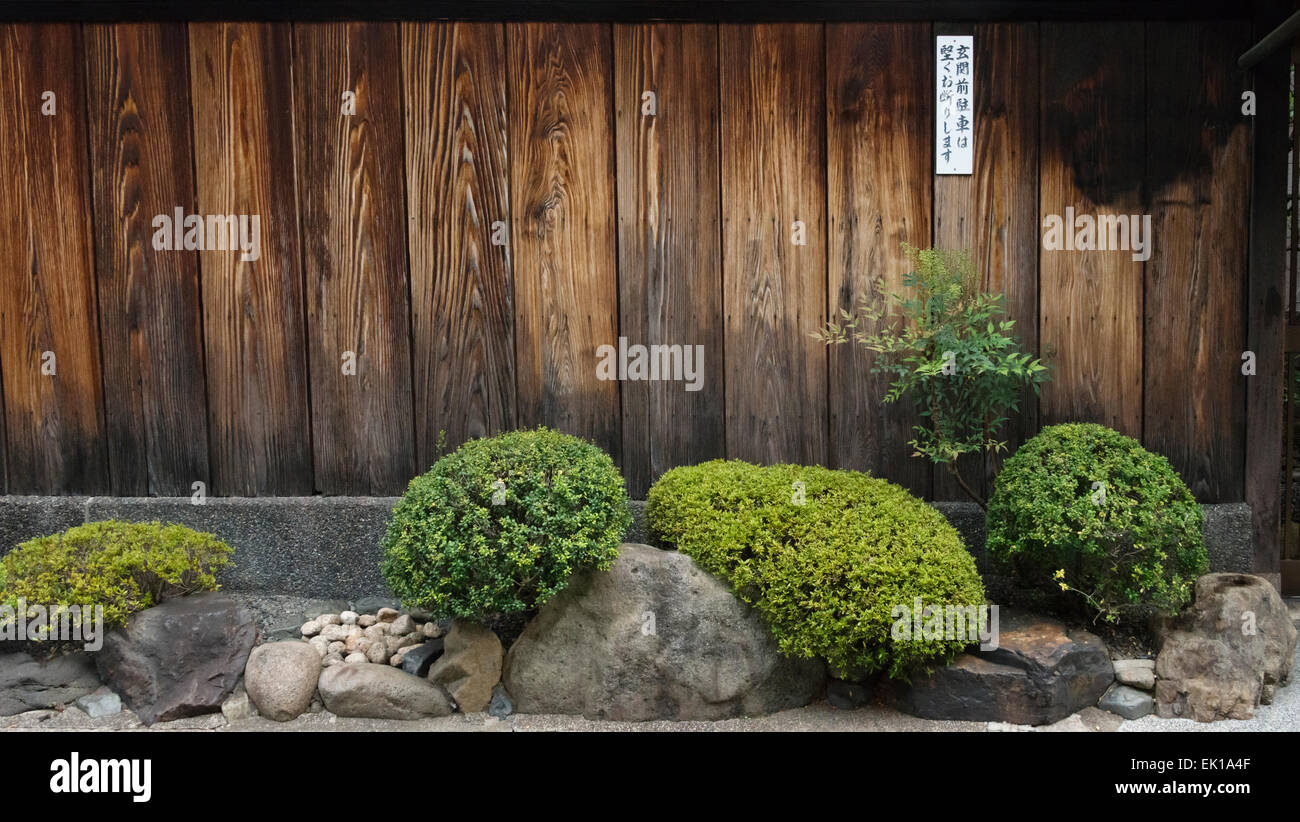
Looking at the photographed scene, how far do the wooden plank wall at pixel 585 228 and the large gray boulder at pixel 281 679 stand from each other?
1100mm

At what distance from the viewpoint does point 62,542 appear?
4.33 metres

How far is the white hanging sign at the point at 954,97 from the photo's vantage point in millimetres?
4812

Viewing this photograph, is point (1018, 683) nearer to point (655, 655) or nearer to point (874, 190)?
point (655, 655)

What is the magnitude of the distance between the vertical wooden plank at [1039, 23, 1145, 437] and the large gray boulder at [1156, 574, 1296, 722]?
1.08 meters

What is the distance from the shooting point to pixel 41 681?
414 cm

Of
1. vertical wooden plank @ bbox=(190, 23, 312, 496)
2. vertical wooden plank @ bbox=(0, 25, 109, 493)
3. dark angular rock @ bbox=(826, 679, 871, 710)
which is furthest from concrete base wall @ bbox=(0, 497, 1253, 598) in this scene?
dark angular rock @ bbox=(826, 679, 871, 710)

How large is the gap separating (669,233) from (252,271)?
87.1 inches

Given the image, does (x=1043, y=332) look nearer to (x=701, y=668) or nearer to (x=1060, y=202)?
(x=1060, y=202)

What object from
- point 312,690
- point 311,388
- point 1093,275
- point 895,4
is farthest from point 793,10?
point 312,690

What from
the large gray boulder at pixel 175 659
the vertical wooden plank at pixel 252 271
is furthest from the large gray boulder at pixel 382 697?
the vertical wooden plank at pixel 252 271

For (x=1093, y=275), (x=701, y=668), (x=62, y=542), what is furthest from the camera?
(x=1093, y=275)

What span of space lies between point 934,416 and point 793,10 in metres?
2.19

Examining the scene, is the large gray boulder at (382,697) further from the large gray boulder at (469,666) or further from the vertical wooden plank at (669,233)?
the vertical wooden plank at (669,233)

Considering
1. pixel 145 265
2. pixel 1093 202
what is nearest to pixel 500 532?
pixel 145 265
